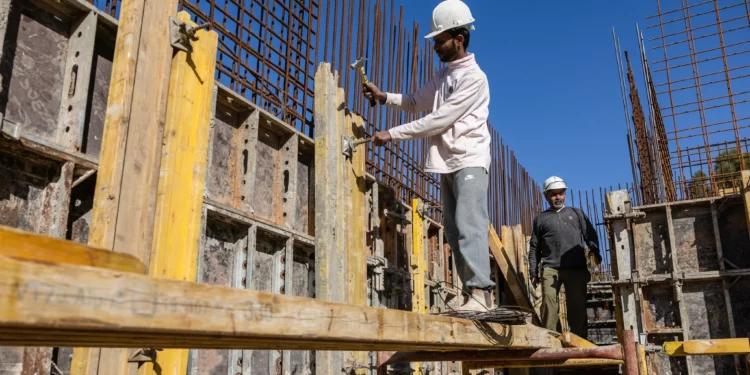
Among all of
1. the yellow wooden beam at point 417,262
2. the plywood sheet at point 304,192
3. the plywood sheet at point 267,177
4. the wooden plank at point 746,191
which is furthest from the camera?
the wooden plank at point 746,191

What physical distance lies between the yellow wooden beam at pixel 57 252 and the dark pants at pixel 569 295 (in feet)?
23.1

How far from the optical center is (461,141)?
4.30 metres

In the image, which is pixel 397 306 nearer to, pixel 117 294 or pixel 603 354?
pixel 603 354

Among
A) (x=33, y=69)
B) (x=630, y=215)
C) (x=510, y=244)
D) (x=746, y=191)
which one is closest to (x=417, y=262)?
(x=510, y=244)

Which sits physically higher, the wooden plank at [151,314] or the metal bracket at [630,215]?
the metal bracket at [630,215]

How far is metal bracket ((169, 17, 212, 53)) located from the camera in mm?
3305

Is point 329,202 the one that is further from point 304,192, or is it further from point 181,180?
point 304,192

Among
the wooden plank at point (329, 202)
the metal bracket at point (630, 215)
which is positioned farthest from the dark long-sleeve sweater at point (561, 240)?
the wooden plank at point (329, 202)

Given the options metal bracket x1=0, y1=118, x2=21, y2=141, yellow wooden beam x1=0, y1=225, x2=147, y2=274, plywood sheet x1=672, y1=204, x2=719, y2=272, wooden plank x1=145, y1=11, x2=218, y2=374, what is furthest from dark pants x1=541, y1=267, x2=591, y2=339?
yellow wooden beam x1=0, y1=225, x2=147, y2=274

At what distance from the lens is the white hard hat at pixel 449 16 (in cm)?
436

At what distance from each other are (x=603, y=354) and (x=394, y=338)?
2.41 metres

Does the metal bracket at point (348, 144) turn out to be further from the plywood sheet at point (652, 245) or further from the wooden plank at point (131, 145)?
the plywood sheet at point (652, 245)

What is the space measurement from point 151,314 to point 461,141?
10.3 feet

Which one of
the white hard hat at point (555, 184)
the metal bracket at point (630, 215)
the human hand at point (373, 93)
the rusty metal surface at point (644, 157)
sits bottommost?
the metal bracket at point (630, 215)
